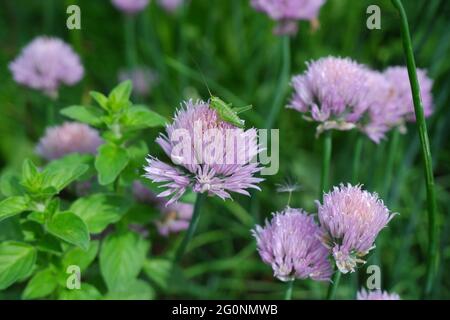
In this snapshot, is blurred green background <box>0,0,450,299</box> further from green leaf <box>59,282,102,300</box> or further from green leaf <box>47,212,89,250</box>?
green leaf <box>47,212,89,250</box>

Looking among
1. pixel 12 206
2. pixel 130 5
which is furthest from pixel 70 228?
pixel 130 5

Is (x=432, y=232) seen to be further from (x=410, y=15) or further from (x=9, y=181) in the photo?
(x=410, y=15)

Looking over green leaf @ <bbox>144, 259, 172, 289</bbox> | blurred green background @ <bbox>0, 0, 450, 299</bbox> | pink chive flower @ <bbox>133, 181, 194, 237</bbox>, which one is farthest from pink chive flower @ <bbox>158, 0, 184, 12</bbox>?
green leaf @ <bbox>144, 259, 172, 289</bbox>

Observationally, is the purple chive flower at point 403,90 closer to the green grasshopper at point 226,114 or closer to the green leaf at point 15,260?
the green grasshopper at point 226,114

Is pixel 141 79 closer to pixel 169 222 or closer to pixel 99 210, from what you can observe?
pixel 169 222

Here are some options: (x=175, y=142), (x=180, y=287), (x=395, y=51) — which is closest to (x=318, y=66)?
(x=175, y=142)

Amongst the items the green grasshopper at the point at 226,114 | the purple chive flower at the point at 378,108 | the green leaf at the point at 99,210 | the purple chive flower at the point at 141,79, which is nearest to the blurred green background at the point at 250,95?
the purple chive flower at the point at 141,79
